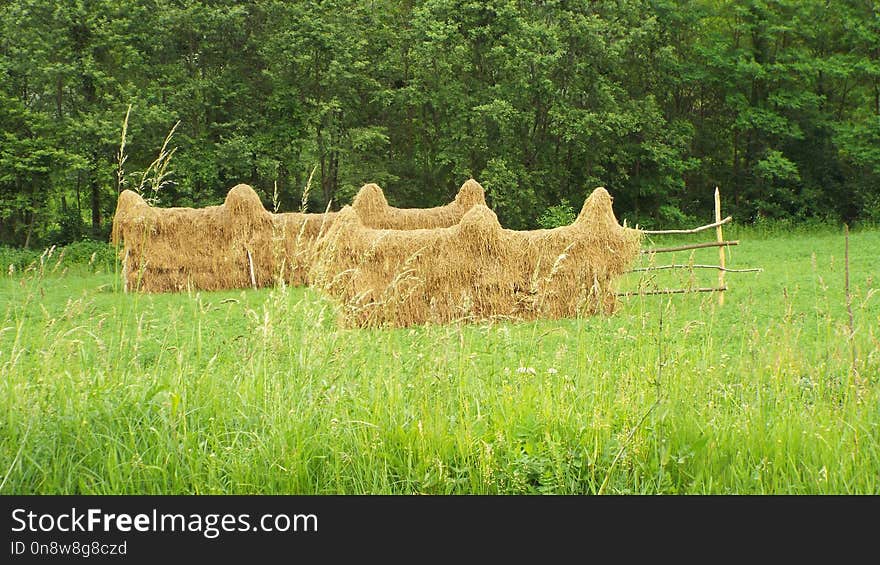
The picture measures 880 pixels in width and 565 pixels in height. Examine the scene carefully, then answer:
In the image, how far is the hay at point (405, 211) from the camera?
1628 centimetres

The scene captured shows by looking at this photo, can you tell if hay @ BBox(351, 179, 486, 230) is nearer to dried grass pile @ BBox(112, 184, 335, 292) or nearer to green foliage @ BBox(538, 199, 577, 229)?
dried grass pile @ BBox(112, 184, 335, 292)

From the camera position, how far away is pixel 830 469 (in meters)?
3.16

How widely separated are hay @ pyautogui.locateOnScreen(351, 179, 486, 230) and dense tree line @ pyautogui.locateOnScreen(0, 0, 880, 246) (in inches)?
332

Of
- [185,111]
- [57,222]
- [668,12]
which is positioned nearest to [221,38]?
[185,111]

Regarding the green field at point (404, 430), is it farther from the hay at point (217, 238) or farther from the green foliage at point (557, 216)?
the green foliage at point (557, 216)

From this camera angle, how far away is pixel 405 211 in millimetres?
17703

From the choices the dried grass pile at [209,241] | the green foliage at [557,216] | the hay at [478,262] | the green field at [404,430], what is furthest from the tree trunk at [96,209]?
the green field at [404,430]

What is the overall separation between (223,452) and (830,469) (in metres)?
2.44

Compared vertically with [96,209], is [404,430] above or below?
below

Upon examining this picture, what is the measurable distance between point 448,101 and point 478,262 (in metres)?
17.8

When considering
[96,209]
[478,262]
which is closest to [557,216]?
[478,262]

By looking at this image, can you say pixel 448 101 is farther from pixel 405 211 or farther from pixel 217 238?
pixel 217 238

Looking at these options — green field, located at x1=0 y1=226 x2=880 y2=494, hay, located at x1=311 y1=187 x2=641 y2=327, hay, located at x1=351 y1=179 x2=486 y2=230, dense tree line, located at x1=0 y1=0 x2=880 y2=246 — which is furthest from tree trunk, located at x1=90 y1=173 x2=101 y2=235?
green field, located at x1=0 y1=226 x2=880 y2=494
